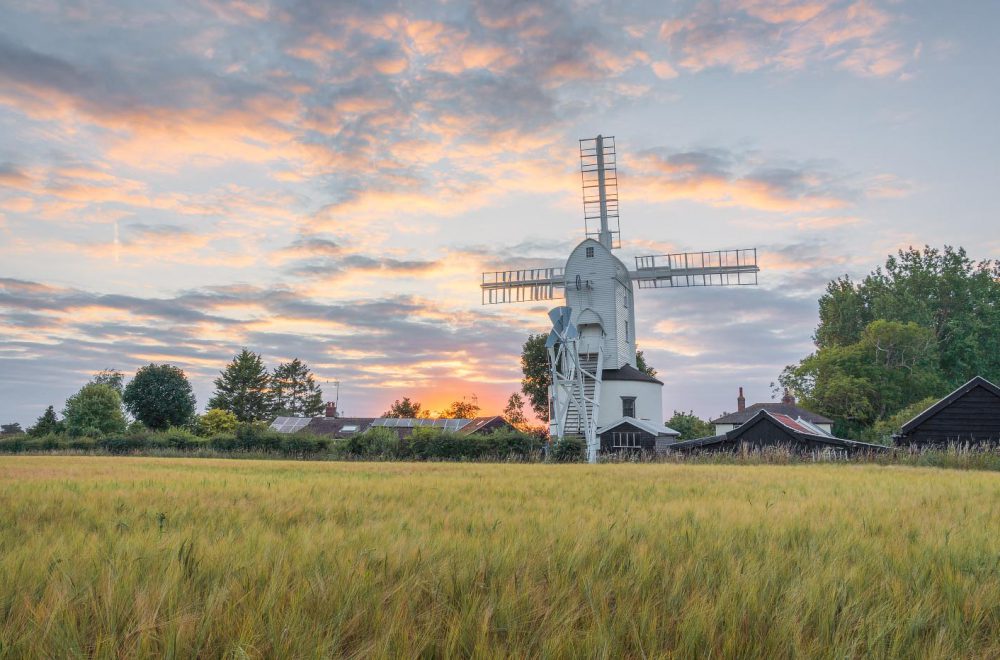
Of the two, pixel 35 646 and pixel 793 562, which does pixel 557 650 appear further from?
pixel 793 562

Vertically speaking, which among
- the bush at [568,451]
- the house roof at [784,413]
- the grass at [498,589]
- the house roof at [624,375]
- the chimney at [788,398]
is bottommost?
the bush at [568,451]

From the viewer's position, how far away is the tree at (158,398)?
73.2 m

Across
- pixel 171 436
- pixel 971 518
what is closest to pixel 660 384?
pixel 171 436

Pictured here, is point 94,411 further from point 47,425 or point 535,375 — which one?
point 535,375

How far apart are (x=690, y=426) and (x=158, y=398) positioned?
5891 cm

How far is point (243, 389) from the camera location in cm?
8906

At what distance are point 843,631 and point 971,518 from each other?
4962 mm

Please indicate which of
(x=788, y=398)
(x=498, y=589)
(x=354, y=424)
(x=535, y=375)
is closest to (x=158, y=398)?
(x=354, y=424)

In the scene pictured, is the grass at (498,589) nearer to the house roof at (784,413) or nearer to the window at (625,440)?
the window at (625,440)

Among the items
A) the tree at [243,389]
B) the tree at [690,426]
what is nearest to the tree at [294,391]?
the tree at [243,389]

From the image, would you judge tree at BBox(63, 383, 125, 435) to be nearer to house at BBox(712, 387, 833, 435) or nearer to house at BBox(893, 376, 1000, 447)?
house at BBox(712, 387, 833, 435)

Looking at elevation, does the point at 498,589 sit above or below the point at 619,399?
below

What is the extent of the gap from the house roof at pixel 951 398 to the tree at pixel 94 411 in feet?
224

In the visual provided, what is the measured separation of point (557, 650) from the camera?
2.03m
